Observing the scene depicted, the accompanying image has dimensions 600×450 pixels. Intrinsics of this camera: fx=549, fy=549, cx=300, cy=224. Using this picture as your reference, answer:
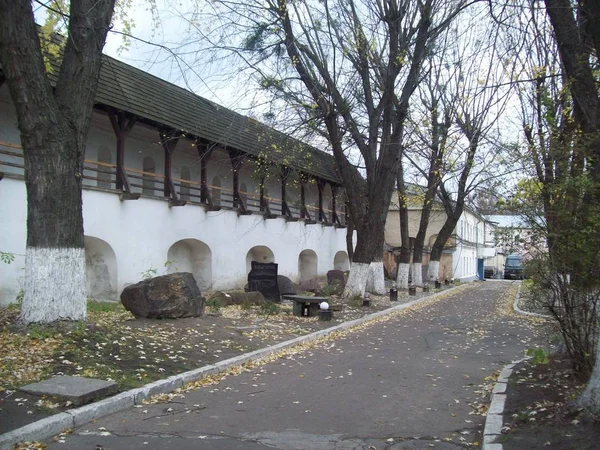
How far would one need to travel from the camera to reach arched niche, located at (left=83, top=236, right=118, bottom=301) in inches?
659

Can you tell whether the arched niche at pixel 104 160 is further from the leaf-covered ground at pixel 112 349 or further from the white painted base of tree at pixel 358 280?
the white painted base of tree at pixel 358 280

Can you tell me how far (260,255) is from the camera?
25828mm

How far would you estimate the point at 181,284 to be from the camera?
1112cm

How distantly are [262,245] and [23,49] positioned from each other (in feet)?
54.8

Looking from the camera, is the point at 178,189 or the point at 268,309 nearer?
the point at 268,309

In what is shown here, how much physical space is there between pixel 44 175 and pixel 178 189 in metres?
13.7

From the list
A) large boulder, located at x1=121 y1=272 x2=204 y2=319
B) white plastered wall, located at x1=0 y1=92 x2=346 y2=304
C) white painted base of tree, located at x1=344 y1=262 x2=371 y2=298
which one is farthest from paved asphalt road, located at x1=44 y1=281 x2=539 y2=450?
white plastered wall, located at x1=0 y1=92 x2=346 y2=304

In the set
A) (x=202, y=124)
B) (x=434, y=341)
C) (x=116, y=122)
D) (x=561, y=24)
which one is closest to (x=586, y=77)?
(x=561, y=24)

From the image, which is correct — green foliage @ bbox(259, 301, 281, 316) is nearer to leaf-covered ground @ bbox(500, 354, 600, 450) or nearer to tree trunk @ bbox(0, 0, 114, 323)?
tree trunk @ bbox(0, 0, 114, 323)

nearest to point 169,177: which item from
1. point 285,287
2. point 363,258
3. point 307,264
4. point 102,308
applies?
point 285,287

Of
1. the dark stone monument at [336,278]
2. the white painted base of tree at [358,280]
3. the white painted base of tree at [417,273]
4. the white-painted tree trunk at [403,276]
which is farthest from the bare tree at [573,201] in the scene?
the white painted base of tree at [417,273]

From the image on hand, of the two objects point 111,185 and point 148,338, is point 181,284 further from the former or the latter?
point 111,185

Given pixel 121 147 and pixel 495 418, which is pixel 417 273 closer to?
pixel 121 147

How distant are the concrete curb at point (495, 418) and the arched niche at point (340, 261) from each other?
26.5 metres
